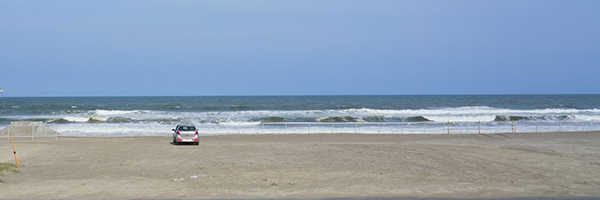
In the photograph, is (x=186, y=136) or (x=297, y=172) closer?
(x=297, y=172)

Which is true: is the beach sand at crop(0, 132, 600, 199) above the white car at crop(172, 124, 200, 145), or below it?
below

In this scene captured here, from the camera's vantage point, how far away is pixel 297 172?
608 inches

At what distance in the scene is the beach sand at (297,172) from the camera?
40.0 ft

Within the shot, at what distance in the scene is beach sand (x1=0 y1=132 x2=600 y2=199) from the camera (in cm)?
1219

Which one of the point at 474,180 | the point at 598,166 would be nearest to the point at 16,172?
the point at 474,180

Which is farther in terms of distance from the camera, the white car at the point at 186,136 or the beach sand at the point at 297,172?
the white car at the point at 186,136

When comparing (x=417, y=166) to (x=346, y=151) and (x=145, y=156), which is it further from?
(x=145, y=156)

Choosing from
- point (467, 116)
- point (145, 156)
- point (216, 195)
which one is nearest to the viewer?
point (216, 195)

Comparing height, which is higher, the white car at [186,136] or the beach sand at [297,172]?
the white car at [186,136]

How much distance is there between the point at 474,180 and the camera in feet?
45.9

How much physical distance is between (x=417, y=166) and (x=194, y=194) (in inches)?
320

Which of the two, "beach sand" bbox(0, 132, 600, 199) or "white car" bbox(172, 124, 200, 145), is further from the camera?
"white car" bbox(172, 124, 200, 145)

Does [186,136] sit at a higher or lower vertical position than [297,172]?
higher

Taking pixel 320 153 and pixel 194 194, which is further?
pixel 320 153
